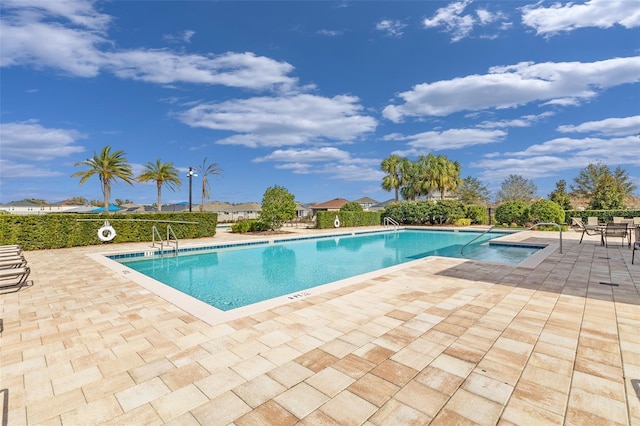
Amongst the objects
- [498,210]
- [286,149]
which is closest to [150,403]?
[498,210]

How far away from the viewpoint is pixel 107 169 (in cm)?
2377

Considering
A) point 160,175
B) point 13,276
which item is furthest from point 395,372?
point 160,175

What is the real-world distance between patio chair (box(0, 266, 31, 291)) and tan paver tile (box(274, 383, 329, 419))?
5331 millimetres

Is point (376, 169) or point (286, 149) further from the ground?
point (286, 149)

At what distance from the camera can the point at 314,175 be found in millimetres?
47875

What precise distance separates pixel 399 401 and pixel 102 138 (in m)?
29.6

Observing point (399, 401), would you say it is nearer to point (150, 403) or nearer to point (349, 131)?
point (150, 403)

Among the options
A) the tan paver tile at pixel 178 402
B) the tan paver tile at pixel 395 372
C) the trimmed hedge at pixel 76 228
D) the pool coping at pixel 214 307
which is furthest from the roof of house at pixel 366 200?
the tan paver tile at pixel 178 402

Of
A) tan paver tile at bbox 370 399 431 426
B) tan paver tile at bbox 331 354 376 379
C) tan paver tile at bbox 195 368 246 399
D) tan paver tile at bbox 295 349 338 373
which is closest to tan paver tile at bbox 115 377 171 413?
tan paver tile at bbox 195 368 246 399

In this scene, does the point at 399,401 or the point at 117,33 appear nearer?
the point at 399,401

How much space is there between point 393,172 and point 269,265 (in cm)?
2405

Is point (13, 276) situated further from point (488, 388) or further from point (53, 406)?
point (488, 388)

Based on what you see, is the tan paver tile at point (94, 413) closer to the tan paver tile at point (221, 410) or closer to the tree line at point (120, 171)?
the tan paver tile at point (221, 410)

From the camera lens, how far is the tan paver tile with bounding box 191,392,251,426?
1904 mm
